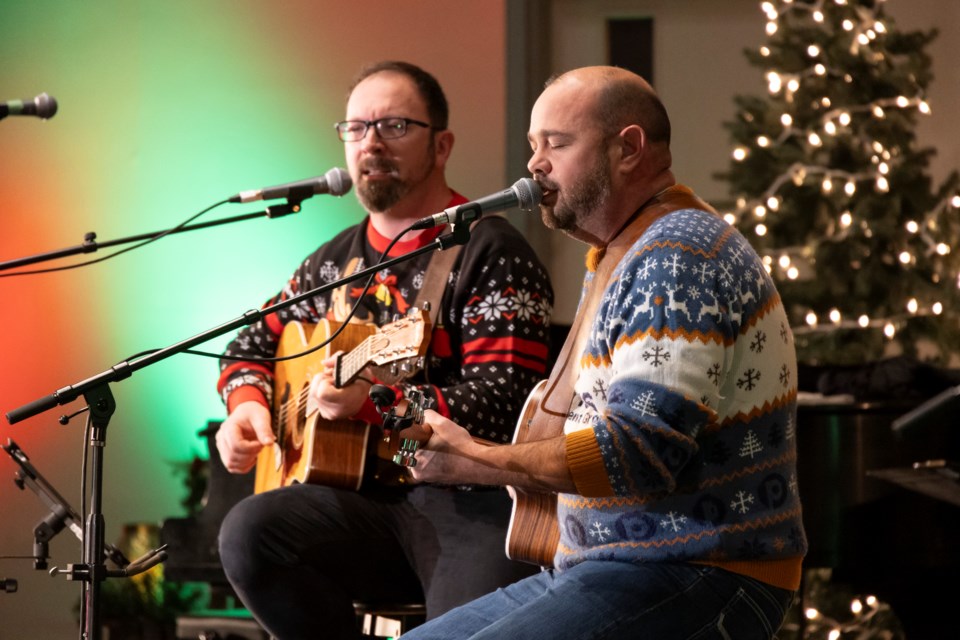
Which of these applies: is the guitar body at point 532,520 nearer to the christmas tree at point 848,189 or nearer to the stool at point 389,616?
A: the stool at point 389,616

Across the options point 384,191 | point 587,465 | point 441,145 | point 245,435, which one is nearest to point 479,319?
point 384,191

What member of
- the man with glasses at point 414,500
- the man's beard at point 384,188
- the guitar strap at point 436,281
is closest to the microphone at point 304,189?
the man with glasses at point 414,500

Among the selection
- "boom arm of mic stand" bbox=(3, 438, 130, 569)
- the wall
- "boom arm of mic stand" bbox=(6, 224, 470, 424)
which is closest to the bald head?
"boom arm of mic stand" bbox=(6, 224, 470, 424)

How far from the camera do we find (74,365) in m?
5.87

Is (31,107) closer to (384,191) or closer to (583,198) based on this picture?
(384,191)

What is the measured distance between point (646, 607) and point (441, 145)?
1793 millimetres

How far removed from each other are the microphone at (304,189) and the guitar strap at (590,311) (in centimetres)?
74

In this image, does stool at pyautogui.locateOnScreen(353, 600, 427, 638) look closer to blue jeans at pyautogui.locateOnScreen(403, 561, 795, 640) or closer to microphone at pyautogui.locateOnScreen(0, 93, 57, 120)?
blue jeans at pyautogui.locateOnScreen(403, 561, 795, 640)

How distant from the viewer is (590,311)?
2.39 m

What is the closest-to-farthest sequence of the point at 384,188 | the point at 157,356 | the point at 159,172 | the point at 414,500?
1. the point at 157,356
2. the point at 414,500
3. the point at 384,188
4. the point at 159,172

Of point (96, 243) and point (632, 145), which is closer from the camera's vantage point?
point (632, 145)

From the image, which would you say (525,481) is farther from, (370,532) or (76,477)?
(76,477)

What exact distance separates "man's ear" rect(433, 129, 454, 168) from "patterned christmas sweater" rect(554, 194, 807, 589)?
139 centimetres

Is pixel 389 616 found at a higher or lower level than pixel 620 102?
lower
